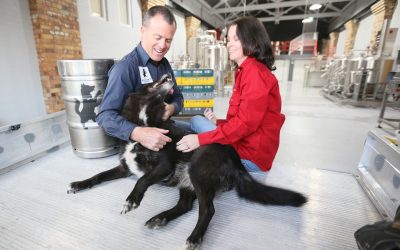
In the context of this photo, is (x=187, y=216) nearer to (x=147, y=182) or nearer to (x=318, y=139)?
(x=147, y=182)

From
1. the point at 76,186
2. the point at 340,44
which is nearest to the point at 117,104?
the point at 76,186

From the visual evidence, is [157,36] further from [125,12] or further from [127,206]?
[125,12]

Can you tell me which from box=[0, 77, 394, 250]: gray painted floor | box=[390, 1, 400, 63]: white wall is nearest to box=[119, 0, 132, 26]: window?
box=[0, 77, 394, 250]: gray painted floor

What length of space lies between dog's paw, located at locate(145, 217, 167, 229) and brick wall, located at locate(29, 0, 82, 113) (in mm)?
2691

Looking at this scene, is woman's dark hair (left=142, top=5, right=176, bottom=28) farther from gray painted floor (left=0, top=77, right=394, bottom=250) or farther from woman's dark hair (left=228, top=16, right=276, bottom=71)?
gray painted floor (left=0, top=77, right=394, bottom=250)

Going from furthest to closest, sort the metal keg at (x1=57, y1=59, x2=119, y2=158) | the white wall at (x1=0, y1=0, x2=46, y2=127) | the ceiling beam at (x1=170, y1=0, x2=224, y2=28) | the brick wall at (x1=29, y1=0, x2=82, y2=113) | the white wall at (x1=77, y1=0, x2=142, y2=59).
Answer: the ceiling beam at (x1=170, y1=0, x2=224, y2=28), the white wall at (x1=77, y1=0, x2=142, y2=59), the brick wall at (x1=29, y1=0, x2=82, y2=113), the white wall at (x1=0, y1=0, x2=46, y2=127), the metal keg at (x1=57, y1=59, x2=119, y2=158)

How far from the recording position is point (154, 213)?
3.67ft

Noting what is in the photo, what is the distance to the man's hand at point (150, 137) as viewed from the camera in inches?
41.3

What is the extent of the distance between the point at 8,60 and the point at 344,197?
346cm

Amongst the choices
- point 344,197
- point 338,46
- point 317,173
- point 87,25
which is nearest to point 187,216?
point 344,197

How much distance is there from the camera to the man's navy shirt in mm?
1127

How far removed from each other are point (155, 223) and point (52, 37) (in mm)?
2959

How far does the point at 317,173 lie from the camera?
5.18ft

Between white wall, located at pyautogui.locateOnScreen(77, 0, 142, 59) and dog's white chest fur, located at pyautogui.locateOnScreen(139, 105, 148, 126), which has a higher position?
white wall, located at pyautogui.locateOnScreen(77, 0, 142, 59)
